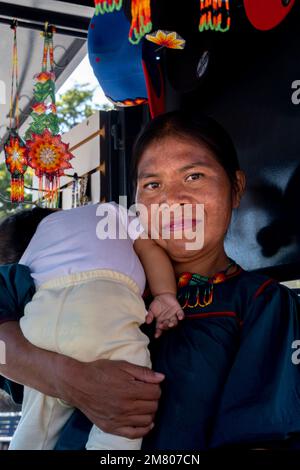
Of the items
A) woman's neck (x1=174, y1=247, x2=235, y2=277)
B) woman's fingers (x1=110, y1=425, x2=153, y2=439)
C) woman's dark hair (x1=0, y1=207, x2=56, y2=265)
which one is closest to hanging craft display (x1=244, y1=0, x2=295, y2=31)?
woman's neck (x1=174, y1=247, x2=235, y2=277)

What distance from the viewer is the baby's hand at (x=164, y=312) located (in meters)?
1.29

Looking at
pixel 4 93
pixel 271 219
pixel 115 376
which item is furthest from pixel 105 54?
pixel 4 93

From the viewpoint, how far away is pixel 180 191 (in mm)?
1391

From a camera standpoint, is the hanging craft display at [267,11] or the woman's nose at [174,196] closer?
the woman's nose at [174,196]

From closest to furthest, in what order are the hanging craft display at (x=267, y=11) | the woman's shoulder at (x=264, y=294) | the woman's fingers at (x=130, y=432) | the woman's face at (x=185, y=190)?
the woman's fingers at (x=130, y=432), the woman's shoulder at (x=264, y=294), the woman's face at (x=185, y=190), the hanging craft display at (x=267, y=11)

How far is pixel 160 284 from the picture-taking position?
4.46 feet

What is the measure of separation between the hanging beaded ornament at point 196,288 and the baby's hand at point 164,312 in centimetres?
4

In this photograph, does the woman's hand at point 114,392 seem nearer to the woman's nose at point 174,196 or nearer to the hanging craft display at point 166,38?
the woman's nose at point 174,196

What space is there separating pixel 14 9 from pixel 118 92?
3.19ft

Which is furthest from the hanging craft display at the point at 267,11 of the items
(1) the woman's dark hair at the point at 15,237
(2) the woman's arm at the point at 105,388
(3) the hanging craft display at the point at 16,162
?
(3) the hanging craft display at the point at 16,162

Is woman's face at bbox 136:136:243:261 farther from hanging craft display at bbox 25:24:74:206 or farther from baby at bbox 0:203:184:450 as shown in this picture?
hanging craft display at bbox 25:24:74:206

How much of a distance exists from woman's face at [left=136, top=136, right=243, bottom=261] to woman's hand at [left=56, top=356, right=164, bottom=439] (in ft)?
1.13

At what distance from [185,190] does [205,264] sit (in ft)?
0.60

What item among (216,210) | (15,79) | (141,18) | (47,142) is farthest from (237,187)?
(15,79)
